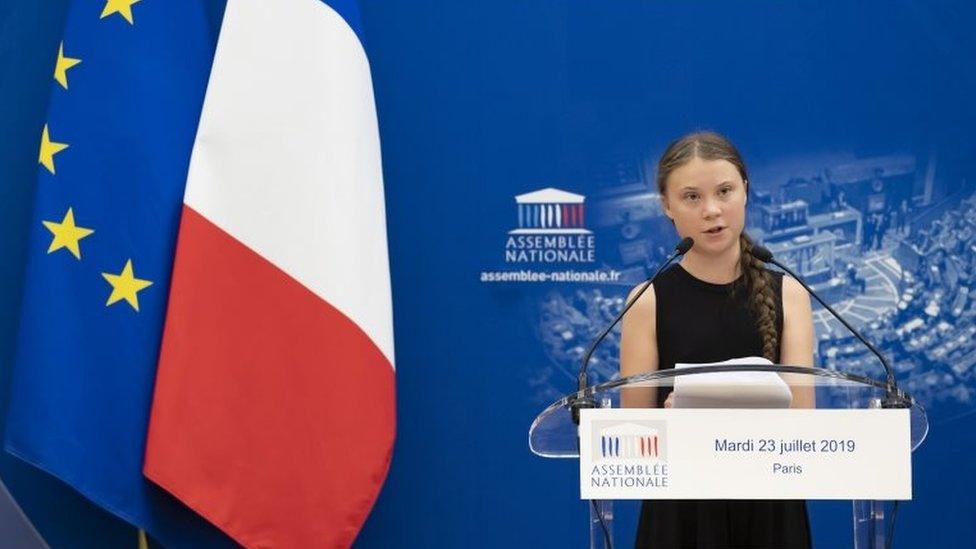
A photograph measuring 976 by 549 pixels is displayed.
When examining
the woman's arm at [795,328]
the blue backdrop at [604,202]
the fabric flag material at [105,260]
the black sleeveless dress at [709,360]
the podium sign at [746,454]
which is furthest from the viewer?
the blue backdrop at [604,202]

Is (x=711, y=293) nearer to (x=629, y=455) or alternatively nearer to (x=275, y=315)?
(x=629, y=455)

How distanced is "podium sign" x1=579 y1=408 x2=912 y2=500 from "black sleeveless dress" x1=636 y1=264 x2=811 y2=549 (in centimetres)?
32

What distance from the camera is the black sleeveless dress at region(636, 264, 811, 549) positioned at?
8.17 ft

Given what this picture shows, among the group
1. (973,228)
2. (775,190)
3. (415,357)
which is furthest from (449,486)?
(973,228)

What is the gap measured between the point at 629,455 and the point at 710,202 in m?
0.84

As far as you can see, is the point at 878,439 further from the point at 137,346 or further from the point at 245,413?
the point at 137,346

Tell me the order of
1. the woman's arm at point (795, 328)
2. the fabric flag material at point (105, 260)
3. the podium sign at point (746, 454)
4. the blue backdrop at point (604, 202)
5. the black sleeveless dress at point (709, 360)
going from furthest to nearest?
1. the blue backdrop at point (604, 202)
2. the fabric flag material at point (105, 260)
3. the woman's arm at point (795, 328)
4. the black sleeveless dress at point (709, 360)
5. the podium sign at point (746, 454)

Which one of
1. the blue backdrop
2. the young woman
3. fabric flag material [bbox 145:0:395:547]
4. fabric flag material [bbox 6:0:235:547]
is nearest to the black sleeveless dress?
the young woman

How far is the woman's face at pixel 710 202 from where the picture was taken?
111 inches

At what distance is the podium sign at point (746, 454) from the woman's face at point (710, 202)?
0.74 meters

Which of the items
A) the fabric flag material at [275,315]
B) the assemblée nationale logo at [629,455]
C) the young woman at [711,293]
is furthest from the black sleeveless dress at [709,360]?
the fabric flag material at [275,315]

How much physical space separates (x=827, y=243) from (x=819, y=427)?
1973mm

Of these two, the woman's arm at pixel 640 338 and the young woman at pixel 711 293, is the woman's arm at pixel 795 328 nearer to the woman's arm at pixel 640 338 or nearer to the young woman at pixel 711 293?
the young woman at pixel 711 293

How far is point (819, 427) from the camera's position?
84.5 inches
